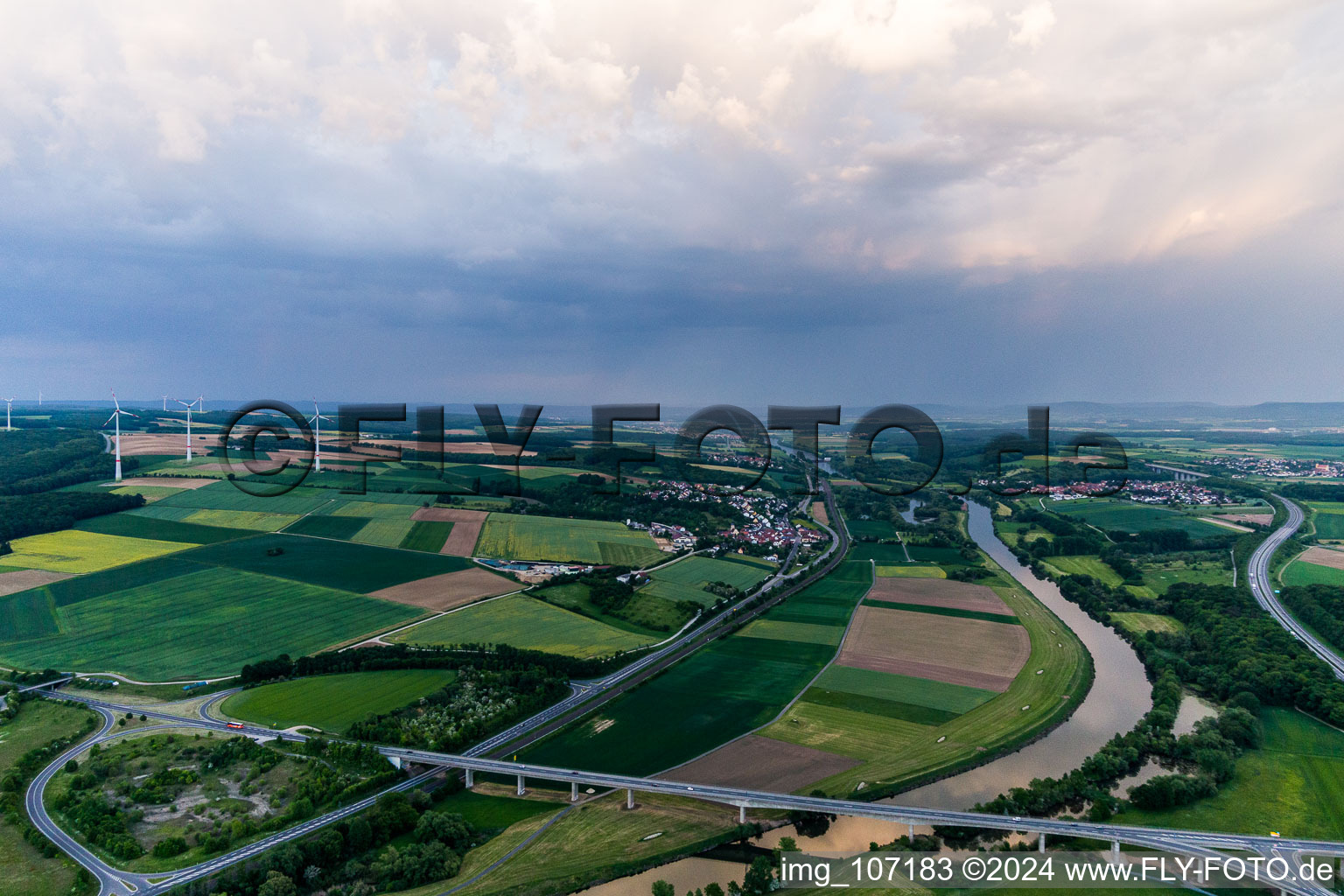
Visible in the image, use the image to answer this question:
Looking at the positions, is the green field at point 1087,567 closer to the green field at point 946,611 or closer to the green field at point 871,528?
the green field at point 946,611

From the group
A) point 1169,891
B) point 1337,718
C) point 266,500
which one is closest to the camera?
point 1169,891

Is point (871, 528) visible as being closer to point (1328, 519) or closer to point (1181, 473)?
point (1328, 519)

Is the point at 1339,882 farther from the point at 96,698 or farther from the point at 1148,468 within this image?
the point at 1148,468

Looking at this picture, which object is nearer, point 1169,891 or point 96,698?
point 1169,891

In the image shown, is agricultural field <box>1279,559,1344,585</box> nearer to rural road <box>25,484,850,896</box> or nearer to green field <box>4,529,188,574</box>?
rural road <box>25,484,850,896</box>

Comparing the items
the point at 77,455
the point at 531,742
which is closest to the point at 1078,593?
the point at 531,742
